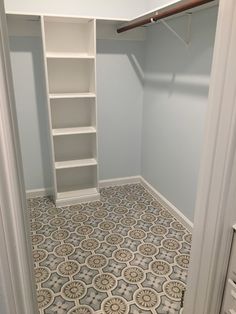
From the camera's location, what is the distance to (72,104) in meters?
2.79

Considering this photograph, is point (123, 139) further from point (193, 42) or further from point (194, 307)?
point (194, 307)

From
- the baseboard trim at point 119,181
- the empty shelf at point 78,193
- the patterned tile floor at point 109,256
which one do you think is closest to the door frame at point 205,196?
the patterned tile floor at point 109,256

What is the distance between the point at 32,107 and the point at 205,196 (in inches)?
84.7

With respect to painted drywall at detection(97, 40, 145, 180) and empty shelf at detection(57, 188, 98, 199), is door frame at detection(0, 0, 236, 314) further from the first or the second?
painted drywall at detection(97, 40, 145, 180)

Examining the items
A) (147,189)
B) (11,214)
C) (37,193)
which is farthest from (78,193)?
(11,214)

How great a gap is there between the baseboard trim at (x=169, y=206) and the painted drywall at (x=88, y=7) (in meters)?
1.83

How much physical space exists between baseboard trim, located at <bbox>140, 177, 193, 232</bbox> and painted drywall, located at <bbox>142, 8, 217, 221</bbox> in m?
0.05

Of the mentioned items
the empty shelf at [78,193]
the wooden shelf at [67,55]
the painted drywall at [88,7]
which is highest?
the painted drywall at [88,7]

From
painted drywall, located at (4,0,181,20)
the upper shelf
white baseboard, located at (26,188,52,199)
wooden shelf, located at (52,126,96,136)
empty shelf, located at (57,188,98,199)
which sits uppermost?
painted drywall, located at (4,0,181,20)

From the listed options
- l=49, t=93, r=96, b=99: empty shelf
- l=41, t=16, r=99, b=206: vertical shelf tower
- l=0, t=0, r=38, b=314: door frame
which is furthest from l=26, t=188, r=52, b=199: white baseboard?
l=0, t=0, r=38, b=314: door frame

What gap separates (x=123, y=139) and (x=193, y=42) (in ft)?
4.52

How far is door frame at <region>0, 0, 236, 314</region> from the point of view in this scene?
636 millimetres

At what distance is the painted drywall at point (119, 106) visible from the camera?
278 cm

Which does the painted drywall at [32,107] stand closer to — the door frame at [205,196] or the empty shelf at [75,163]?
the empty shelf at [75,163]
